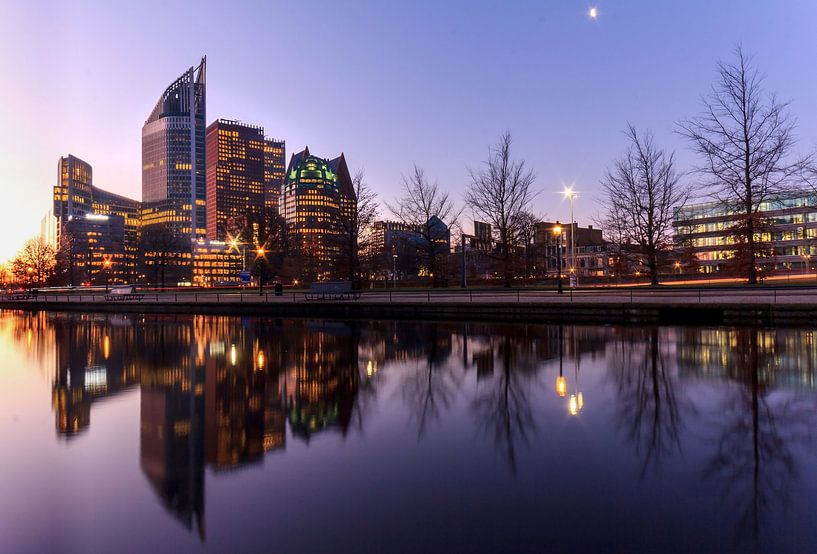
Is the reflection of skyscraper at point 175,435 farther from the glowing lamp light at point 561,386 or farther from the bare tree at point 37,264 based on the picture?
the bare tree at point 37,264

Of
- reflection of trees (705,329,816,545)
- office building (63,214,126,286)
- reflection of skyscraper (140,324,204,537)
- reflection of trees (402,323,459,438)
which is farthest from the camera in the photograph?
office building (63,214,126,286)

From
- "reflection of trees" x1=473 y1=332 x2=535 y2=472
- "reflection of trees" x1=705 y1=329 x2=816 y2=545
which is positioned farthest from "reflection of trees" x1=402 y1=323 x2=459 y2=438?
"reflection of trees" x1=705 y1=329 x2=816 y2=545

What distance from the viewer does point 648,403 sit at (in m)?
8.43

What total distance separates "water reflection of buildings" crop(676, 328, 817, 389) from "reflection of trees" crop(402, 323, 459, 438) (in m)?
5.14

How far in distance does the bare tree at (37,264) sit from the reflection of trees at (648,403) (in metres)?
102

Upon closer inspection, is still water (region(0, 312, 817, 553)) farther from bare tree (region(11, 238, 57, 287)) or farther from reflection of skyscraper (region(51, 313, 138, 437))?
bare tree (region(11, 238, 57, 287))

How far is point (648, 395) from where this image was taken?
895 centimetres

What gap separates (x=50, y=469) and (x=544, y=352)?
38.1 feet

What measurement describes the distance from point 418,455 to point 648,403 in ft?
14.7

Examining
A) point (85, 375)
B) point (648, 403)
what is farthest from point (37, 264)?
point (648, 403)

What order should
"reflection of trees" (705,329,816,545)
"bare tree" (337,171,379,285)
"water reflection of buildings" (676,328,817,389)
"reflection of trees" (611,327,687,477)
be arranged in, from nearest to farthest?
"reflection of trees" (705,329,816,545) < "reflection of trees" (611,327,687,477) < "water reflection of buildings" (676,328,817,389) < "bare tree" (337,171,379,285)

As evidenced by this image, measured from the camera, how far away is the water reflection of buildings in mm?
10289

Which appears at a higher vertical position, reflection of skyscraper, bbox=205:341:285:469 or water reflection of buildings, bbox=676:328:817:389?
water reflection of buildings, bbox=676:328:817:389

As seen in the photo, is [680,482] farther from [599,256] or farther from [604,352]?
[599,256]
